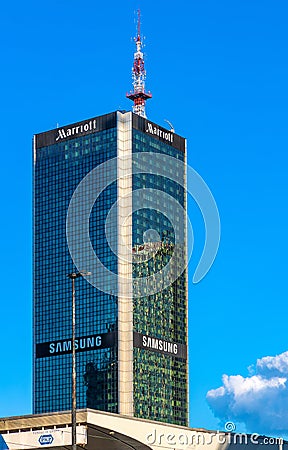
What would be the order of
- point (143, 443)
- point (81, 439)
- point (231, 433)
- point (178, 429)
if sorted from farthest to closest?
point (231, 433) < point (178, 429) < point (143, 443) < point (81, 439)

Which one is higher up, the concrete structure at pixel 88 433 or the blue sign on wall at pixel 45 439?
the concrete structure at pixel 88 433

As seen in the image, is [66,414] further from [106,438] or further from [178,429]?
[178,429]

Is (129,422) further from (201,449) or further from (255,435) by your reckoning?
(255,435)

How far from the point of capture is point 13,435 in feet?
463

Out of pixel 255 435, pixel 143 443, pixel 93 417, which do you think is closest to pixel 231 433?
pixel 255 435

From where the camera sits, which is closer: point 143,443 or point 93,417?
point 93,417

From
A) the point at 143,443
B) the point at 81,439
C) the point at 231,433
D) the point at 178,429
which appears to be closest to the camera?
the point at 81,439

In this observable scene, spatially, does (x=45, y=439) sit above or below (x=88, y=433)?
below

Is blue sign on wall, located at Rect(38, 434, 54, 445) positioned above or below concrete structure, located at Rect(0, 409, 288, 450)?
below

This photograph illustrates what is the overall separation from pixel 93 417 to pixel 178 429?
1195 inches

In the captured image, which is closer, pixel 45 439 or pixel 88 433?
pixel 45 439

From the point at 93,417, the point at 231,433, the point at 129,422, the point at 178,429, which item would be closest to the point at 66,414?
the point at 93,417

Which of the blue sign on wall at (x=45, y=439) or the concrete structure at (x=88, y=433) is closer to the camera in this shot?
the blue sign on wall at (x=45, y=439)

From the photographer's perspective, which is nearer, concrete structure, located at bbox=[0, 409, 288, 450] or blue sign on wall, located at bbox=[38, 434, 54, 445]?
blue sign on wall, located at bbox=[38, 434, 54, 445]
